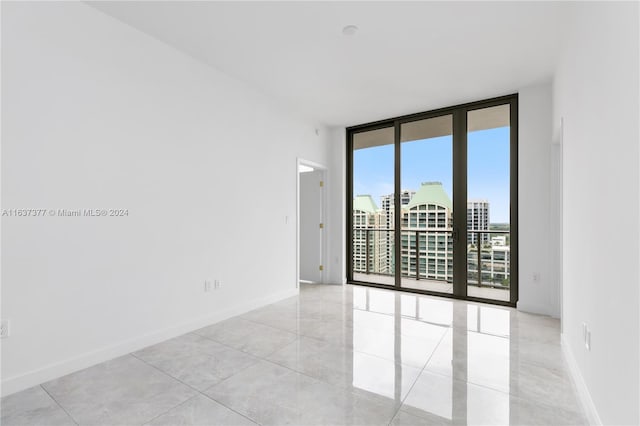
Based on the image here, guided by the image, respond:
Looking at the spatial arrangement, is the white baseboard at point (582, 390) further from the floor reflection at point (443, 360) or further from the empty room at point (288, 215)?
the floor reflection at point (443, 360)

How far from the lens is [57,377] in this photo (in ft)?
7.33

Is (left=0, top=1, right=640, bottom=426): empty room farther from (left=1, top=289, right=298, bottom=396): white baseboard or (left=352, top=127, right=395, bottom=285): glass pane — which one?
(left=352, top=127, right=395, bottom=285): glass pane

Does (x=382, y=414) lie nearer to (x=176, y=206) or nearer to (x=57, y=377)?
(x=57, y=377)

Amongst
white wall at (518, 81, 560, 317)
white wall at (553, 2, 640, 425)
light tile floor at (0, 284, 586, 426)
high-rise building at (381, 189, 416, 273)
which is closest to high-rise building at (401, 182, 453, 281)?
high-rise building at (381, 189, 416, 273)

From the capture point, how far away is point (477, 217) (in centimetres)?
447

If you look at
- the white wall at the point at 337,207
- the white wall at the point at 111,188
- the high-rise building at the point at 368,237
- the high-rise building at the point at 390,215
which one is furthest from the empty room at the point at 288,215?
the high-rise building at the point at 368,237

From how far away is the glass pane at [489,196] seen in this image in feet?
13.9

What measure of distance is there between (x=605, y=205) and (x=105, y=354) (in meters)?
3.59

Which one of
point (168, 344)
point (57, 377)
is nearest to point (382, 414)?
point (168, 344)

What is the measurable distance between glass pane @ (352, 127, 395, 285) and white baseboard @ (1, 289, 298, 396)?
2.67 meters

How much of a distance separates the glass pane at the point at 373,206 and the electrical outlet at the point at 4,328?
4510 millimetres

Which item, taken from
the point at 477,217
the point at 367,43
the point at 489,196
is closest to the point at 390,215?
the point at 477,217

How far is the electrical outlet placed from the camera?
6.62 feet

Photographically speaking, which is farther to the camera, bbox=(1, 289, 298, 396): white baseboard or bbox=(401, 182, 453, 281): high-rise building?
bbox=(401, 182, 453, 281): high-rise building
